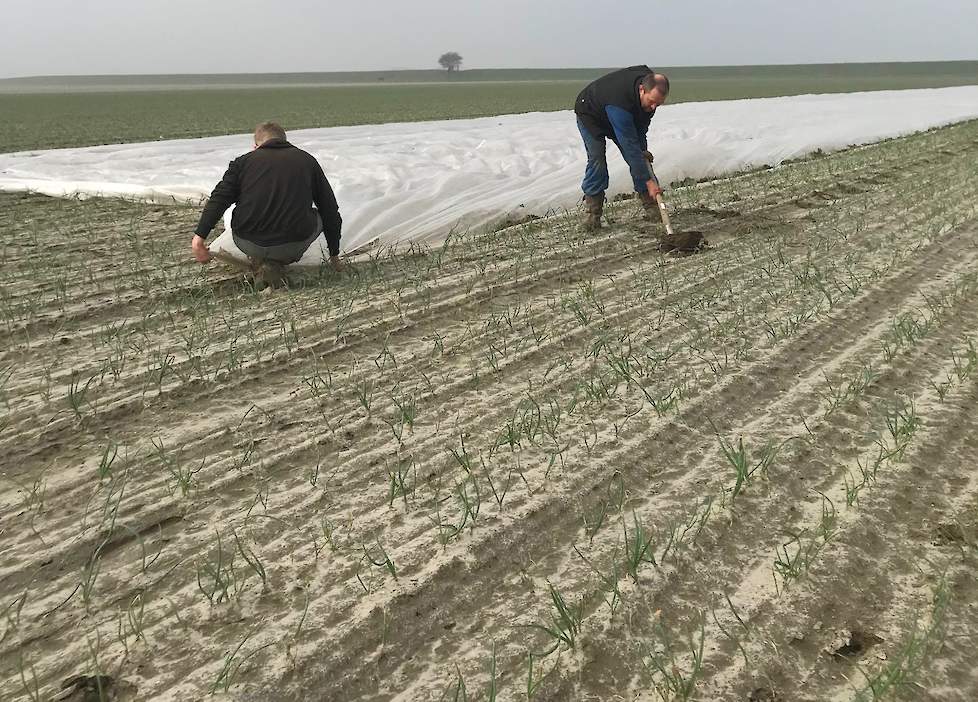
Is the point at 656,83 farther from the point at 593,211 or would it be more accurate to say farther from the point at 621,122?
the point at 593,211

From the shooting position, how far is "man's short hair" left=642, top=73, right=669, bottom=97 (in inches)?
207

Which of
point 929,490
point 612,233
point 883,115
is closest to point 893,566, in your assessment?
point 929,490

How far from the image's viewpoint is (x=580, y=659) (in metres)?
1.69

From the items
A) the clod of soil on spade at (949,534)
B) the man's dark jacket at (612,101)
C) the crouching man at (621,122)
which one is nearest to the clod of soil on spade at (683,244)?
the crouching man at (621,122)

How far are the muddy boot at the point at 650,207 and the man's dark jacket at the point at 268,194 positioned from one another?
3044 mm

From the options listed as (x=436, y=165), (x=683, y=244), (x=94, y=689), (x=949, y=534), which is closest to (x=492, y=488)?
(x=94, y=689)

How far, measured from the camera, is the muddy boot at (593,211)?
6035 mm

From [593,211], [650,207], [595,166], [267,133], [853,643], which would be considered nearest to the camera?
[853,643]

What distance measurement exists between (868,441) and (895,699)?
129cm

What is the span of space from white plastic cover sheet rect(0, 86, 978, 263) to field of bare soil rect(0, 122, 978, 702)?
1.71 meters

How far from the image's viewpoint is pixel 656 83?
17.4 feet

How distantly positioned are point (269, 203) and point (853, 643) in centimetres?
402

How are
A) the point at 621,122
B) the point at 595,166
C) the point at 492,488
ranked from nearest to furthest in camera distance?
the point at 492,488 < the point at 621,122 < the point at 595,166

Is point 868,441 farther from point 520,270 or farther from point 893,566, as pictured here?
point 520,270
